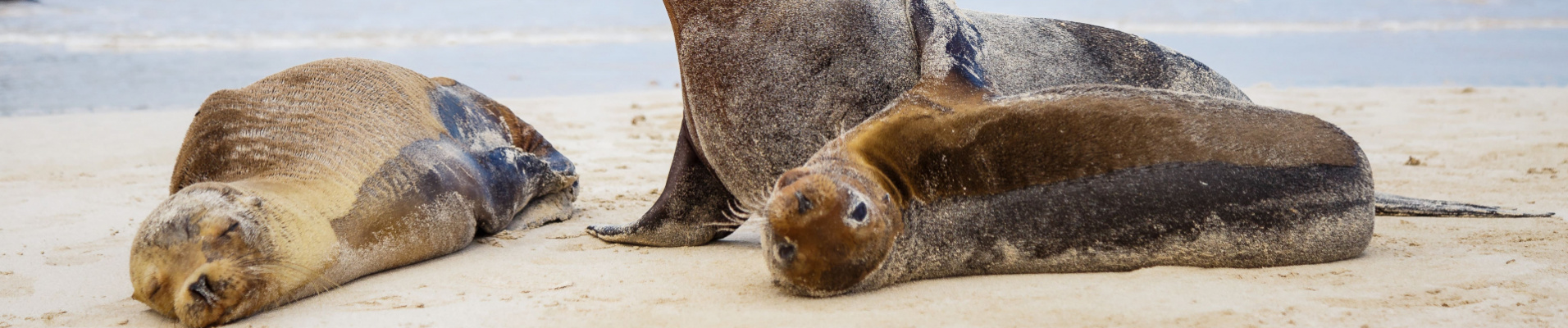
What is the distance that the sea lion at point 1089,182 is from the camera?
262 centimetres

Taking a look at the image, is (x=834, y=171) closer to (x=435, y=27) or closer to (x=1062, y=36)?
(x=1062, y=36)

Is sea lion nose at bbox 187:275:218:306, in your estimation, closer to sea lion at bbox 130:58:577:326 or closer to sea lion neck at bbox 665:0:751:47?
sea lion at bbox 130:58:577:326

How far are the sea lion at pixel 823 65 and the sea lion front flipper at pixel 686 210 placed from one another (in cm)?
25

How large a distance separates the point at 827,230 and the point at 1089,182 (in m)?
0.67

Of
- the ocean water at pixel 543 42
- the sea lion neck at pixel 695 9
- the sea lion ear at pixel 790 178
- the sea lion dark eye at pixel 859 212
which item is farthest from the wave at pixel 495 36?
the sea lion dark eye at pixel 859 212

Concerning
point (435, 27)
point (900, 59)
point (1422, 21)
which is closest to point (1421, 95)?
point (900, 59)

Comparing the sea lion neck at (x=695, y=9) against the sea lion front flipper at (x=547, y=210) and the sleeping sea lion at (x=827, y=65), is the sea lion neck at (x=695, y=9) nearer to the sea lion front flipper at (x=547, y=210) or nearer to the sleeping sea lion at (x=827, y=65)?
the sleeping sea lion at (x=827, y=65)

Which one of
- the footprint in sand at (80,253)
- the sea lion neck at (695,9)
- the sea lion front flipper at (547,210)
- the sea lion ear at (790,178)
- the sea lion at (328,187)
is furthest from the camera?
the sea lion front flipper at (547,210)

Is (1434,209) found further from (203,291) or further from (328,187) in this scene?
(203,291)

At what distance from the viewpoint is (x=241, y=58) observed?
13102 millimetres

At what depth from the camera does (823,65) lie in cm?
322

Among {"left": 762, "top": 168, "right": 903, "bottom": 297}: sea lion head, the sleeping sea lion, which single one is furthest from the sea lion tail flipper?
{"left": 762, "top": 168, "right": 903, "bottom": 297}: sea lion head

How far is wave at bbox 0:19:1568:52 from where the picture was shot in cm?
1487

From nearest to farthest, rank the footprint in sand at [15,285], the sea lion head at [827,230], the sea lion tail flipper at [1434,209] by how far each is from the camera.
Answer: the sea lion head at [827,230] → the footprint in sand at [15,285] → the sea lion tail flipper at [1434,209]
